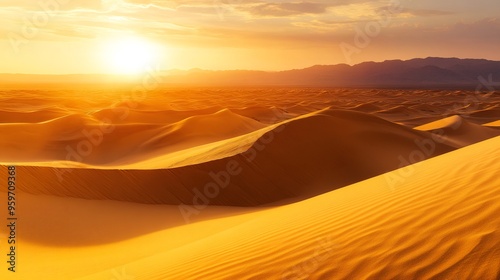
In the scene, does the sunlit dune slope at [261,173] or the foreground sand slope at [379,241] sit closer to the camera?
the foreground sand slope at [379,241]

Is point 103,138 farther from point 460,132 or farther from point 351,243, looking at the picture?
point 351,243

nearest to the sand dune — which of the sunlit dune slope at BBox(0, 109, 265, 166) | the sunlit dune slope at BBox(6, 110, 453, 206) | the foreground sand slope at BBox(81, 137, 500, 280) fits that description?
the sunlit dune slope at BBox(6, 110, 453, 206)

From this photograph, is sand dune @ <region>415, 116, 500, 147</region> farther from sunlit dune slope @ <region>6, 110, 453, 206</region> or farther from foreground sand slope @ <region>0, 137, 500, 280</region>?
foreground sand slope @ <region>0, 137, 500, 280</region>

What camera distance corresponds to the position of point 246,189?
12.7m

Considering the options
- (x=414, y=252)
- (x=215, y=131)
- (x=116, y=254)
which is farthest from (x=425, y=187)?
(x=215, y=131)

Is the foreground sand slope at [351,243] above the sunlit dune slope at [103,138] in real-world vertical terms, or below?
below

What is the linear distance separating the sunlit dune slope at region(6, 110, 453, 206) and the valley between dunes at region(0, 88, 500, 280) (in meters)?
0.04

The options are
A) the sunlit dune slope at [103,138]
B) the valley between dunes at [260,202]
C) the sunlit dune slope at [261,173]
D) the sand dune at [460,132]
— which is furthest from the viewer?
the sand dune at [460,132]

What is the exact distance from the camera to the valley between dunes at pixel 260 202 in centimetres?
384

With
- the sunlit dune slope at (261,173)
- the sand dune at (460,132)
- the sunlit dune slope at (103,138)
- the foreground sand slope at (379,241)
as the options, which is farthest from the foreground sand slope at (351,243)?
the sand dune at (460,132)

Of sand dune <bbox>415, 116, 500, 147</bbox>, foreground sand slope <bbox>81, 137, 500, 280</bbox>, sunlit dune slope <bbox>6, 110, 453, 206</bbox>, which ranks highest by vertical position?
sand dune <bbox>415, 116, 500, 147</bbox>

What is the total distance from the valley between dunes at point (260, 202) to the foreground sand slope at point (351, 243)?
2cm

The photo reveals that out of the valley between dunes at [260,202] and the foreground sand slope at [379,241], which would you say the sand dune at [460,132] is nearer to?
the valley between dunes at [260,202]

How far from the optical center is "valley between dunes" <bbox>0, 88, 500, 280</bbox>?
3.84 meters
